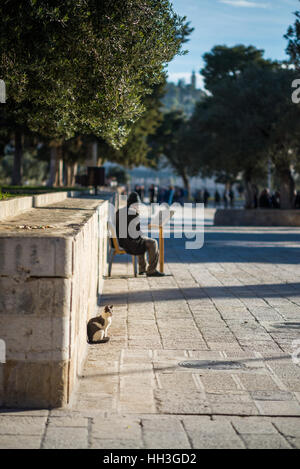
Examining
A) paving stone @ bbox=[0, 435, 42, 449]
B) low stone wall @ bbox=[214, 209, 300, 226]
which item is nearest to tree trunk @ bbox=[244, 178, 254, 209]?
low stone wall @ bbox=[214, 209, 300, 226]

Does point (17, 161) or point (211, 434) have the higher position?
point (17, 161)

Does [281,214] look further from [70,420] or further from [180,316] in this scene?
[70,420]

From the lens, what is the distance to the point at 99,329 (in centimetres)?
649

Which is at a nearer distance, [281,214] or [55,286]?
[55,286]

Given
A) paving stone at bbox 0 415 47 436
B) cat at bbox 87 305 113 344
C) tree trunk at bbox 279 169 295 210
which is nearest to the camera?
paving stone at bbox 0 415 47 436

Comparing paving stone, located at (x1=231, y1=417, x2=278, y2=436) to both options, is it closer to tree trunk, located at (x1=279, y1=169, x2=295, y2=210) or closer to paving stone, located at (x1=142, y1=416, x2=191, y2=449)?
paving stone, located at (x1=142, y1=416, x2=191, y2=449)

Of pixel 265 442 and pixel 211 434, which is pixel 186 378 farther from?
pixel 265 442

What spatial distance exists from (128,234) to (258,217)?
18992mm

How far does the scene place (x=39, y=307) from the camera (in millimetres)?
4613

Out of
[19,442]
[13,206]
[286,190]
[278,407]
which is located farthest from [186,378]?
[286,190]

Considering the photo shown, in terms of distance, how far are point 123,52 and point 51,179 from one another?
2601 cm

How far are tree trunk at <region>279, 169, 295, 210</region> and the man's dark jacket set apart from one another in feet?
67.0

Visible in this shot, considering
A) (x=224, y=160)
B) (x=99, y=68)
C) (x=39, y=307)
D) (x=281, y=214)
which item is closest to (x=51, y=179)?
(x=224, y=160)

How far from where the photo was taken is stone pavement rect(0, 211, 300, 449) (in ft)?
13.3
